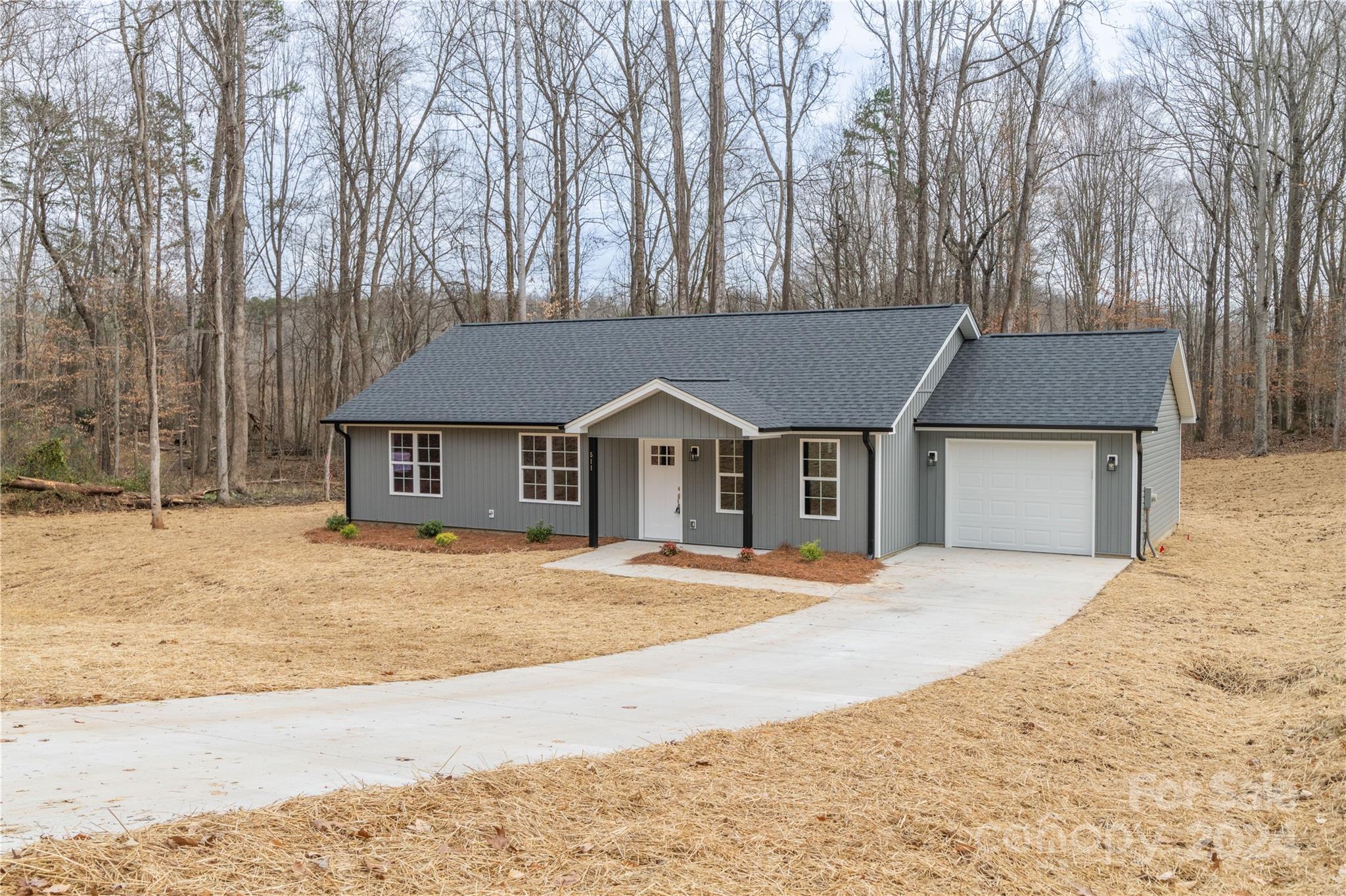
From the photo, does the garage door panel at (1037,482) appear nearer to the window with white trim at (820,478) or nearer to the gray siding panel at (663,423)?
the window with white trim at (820,478)

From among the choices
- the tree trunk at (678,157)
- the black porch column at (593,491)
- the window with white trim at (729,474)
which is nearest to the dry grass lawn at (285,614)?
the black porch column at (593,491)

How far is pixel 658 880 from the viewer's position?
3904 mm

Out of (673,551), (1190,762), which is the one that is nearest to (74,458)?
(673,551)

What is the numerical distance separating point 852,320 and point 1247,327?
88.1 feet

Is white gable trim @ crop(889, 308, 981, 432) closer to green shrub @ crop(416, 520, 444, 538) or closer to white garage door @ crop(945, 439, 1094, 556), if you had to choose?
white garage door @ crop(945, 439, 1094, 556)

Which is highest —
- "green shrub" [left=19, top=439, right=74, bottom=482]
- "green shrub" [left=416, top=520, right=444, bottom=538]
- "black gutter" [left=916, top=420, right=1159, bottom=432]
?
"black gutter" [left=916, top=420, right=1159, bottom=432]

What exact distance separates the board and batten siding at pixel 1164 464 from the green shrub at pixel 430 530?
489 inches

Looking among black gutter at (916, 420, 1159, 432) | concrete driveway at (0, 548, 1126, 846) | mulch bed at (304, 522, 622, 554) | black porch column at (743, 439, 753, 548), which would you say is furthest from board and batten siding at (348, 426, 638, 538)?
concrete driveway at (0, 548, 1126, 846)

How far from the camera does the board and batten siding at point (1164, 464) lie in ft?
54.4

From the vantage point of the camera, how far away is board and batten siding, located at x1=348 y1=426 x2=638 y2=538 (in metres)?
17.7

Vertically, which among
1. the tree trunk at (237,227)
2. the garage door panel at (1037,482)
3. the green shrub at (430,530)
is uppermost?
the tree trunk at (237,227)

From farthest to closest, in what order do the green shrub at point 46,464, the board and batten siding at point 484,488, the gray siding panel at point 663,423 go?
the green shrub at point 46,464
the board and batten siding at point 484,488
the gray siding panel at point 663,423

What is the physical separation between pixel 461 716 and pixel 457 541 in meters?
11.2

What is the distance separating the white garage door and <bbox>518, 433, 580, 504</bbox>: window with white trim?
268 inches
